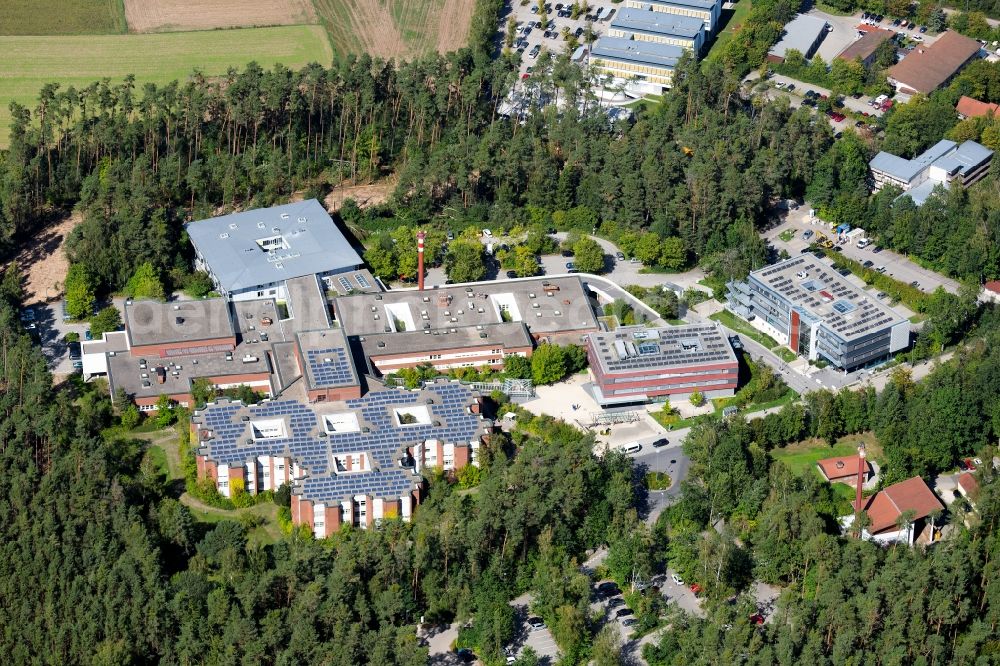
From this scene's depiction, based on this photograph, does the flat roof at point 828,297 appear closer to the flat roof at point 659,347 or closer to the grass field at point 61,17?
the flat roof at point 659,347

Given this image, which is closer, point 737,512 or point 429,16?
point 737,512

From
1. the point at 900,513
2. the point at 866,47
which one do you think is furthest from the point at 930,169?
the point at 900,513

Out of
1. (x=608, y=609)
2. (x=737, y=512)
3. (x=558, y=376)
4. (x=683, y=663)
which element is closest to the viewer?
(x=683, y=663)

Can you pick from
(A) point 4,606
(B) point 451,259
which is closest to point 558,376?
(B) point 451,259

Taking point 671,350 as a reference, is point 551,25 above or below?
above

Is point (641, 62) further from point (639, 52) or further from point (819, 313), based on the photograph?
point (819, 313)

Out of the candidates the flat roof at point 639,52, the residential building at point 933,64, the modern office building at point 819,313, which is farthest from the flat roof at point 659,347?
the residential building at point 933,64

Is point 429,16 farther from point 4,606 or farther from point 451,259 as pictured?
point 4,606
